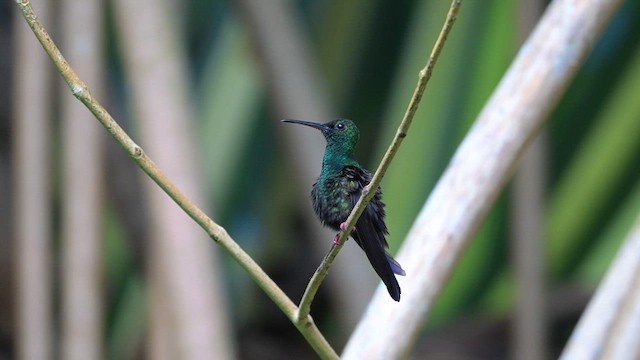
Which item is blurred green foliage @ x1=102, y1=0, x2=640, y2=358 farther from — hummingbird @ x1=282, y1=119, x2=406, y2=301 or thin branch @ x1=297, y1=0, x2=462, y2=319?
thin branch @ x1=297, y1=0, x2=462, y2=319

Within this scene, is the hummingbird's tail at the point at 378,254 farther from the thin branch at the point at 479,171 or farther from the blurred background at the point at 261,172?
the blurred background at the point at 261,172

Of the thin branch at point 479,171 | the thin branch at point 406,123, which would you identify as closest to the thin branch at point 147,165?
the thin branch at point 406,123

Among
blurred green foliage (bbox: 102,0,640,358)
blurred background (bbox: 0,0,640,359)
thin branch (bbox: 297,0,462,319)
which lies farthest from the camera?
blurred green foliage (bbox: 102,0,640,358)

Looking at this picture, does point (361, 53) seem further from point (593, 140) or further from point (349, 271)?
point (349, 271)

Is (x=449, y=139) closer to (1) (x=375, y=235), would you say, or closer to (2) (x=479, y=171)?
(2) (x=479, y=171)

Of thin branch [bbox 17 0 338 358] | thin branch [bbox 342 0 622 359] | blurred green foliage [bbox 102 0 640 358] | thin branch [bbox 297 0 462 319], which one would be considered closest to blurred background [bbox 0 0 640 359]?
blurred green foliage [bbox 102 0 640 358]

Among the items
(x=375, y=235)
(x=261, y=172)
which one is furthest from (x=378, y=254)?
(x=261, y=172)
